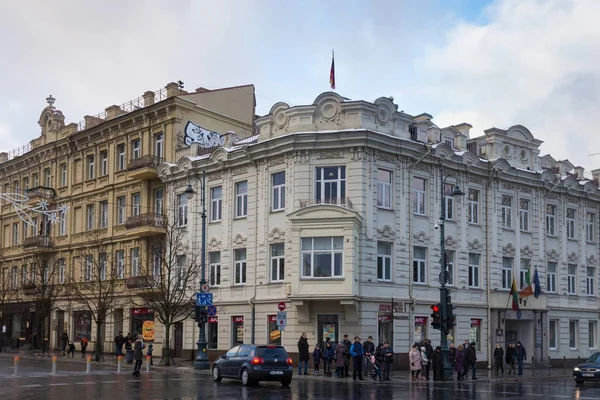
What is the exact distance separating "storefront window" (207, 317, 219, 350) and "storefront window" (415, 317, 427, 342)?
10770 millimetres

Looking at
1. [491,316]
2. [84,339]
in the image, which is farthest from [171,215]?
[491,316]

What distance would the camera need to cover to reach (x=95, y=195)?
52906mm

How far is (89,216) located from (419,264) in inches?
1009

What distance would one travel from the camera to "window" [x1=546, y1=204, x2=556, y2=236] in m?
46.9

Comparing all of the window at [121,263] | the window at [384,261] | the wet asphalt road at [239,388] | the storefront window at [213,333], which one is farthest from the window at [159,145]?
the wet asphalt road at [239,388]

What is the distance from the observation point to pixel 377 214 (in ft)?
121

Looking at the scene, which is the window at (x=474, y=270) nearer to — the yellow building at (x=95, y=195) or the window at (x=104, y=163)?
the yellow building at (x=95, y=195)

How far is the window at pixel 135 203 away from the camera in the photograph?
160 ft

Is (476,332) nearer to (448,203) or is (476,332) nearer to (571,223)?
(448,203)

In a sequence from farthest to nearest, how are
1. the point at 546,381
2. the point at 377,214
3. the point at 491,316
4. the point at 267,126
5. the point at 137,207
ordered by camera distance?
the point at 137,207 < the point at 491,316 < the point at 267,126 < the point at 377,214 < the point at 546,381

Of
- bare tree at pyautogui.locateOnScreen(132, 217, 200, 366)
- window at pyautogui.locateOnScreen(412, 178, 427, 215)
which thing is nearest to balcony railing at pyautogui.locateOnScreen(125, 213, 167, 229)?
bare tree at pyautogui.locateOnScreen(132, 217, 200, 366)

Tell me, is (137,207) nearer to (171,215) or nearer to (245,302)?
(171,215)

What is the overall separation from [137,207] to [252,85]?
11.3 m

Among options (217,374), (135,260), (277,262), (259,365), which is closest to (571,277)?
(277,262)
